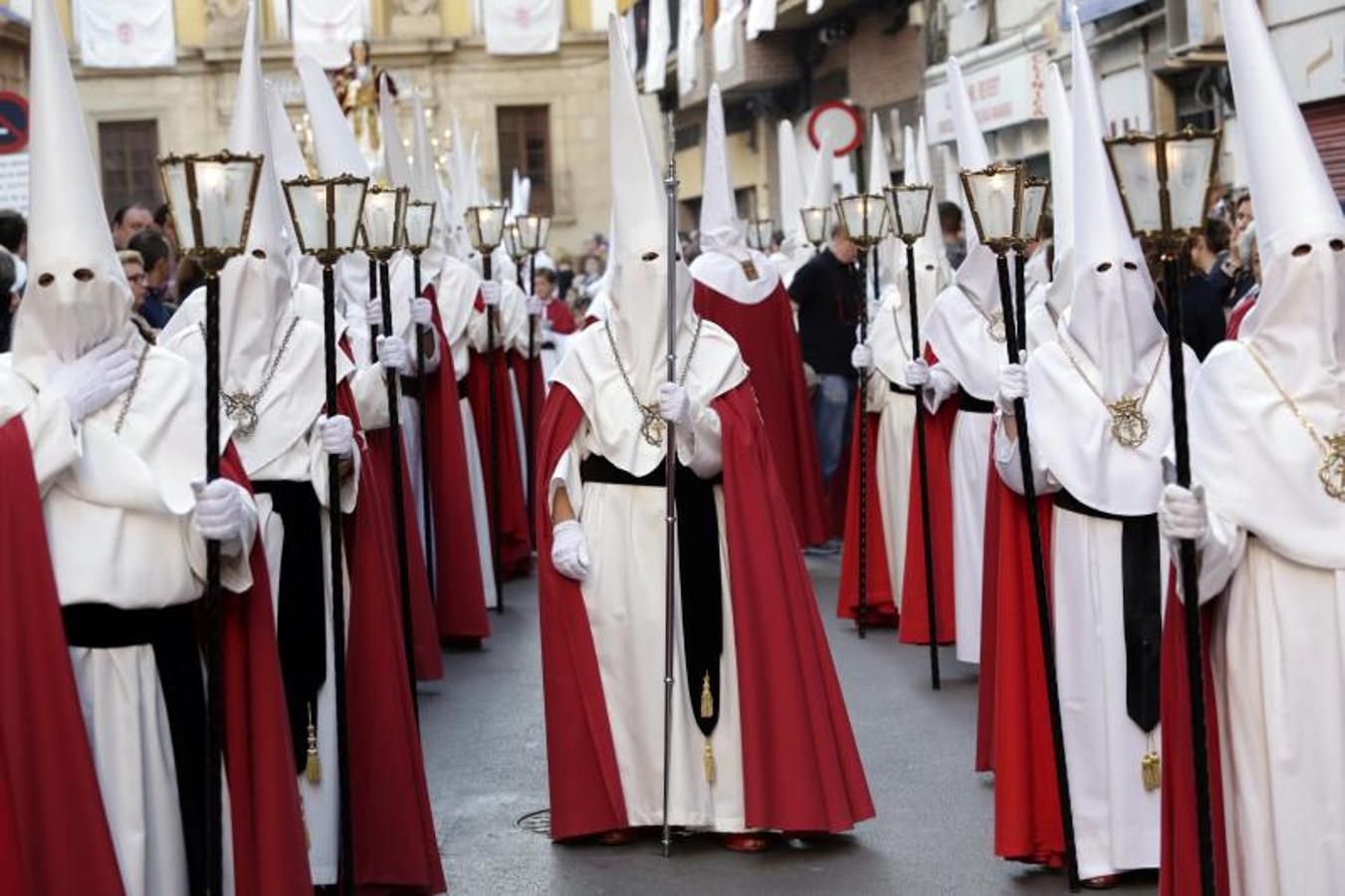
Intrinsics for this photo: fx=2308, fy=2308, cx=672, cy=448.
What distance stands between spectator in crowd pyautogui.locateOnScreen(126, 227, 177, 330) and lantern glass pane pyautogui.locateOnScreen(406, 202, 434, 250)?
4.54 ft

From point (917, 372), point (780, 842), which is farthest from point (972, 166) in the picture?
point (780, 842)

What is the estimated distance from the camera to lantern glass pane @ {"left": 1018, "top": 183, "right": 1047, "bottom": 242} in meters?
Answer: 7.86

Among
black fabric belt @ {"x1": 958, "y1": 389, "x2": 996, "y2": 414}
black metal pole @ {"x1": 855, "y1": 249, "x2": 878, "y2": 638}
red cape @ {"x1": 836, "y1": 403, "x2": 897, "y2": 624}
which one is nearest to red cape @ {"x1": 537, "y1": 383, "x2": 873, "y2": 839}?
black fabric belt @ {"x1": 958, "y1": 389, "x2": 996, "y2": 414}

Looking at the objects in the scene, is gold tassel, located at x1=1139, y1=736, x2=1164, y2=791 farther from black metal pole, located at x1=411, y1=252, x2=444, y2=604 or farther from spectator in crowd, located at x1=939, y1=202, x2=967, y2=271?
spectator in crowd, located at x1=939, y1=202, x2=967, y2=271

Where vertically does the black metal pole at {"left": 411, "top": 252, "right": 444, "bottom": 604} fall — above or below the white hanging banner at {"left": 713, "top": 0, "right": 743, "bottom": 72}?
below

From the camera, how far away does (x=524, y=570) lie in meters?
16.0

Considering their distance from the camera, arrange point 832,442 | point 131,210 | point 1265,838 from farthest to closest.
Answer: point 832,442, point 131,210, point 1265,838

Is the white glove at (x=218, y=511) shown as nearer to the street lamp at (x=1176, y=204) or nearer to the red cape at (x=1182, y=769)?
the street lamp at (x=1176, y=204)

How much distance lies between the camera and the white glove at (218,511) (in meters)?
5.42

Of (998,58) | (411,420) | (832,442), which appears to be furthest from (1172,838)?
(998,58)

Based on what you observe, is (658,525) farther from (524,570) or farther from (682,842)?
(524,570)

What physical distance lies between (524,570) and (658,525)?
8.10 m

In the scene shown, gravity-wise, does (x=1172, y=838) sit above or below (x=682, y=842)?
above

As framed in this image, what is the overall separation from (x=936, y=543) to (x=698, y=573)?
421cm
